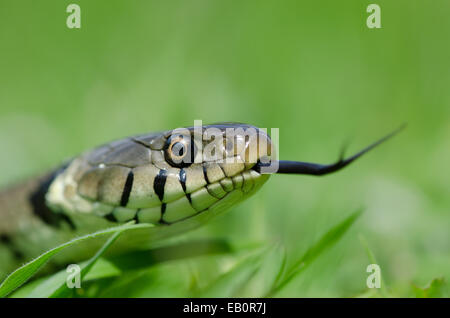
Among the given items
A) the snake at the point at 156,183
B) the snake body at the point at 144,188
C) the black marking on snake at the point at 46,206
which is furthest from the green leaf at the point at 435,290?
the black marking on snake at the point at 46,206

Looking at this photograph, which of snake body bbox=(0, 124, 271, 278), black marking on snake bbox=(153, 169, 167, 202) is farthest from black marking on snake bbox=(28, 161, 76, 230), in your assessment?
black marking on snake bbox=(153, 169, 167, 202)

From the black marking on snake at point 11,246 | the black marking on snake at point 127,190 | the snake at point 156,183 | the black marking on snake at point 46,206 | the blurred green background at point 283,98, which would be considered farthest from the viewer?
the blurred green background at point 283,98

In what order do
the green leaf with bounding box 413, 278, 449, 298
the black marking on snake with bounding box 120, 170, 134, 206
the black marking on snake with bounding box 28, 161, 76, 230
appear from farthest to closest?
the black marking on snake with bounding box 28, 161, 76, 230
the black marking on snake with bounding box 120, 170, 134, 206
the green leaf with bounding box 413, 278, 449, 298

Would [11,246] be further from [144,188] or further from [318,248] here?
[318,248]

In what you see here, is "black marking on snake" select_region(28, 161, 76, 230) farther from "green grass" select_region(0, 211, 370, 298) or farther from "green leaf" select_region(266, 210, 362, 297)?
"green leaf" select_region(266, 210, 362, 297)

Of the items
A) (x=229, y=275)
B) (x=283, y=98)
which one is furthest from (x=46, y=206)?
(x=283, y=98)

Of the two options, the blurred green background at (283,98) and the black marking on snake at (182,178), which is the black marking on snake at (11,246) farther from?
the black marking on snake at (182,178)
